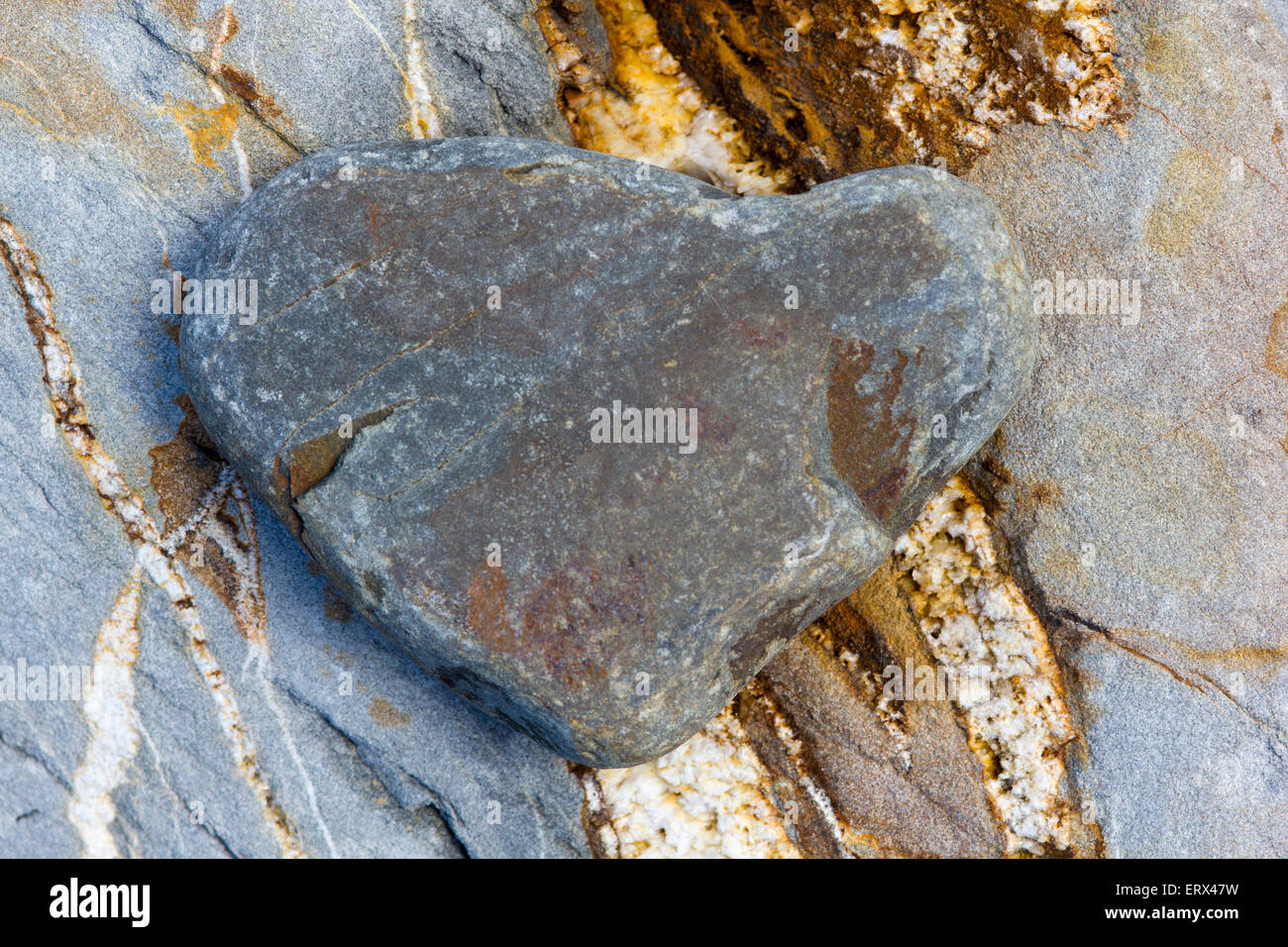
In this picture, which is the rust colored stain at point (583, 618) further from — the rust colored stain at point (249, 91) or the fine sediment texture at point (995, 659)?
the rust colored stain at point (249, 91)

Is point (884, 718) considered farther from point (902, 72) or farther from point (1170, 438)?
point (902, 72)

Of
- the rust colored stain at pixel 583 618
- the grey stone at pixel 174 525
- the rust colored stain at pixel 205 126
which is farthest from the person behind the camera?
the rust colored stain at pixel 205 126

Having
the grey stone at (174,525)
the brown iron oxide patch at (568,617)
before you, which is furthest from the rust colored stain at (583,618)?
the grey stone at (174,525)

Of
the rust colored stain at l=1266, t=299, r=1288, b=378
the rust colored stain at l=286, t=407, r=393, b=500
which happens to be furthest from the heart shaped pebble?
the rust colored stain at l=1266, t=299, r=1288, b=378

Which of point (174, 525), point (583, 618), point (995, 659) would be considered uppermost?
point (174, 525)

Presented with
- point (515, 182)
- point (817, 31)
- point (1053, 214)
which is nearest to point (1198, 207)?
point (1053, 214)

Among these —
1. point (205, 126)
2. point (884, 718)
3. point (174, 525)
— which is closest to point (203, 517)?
point (174, 525)
